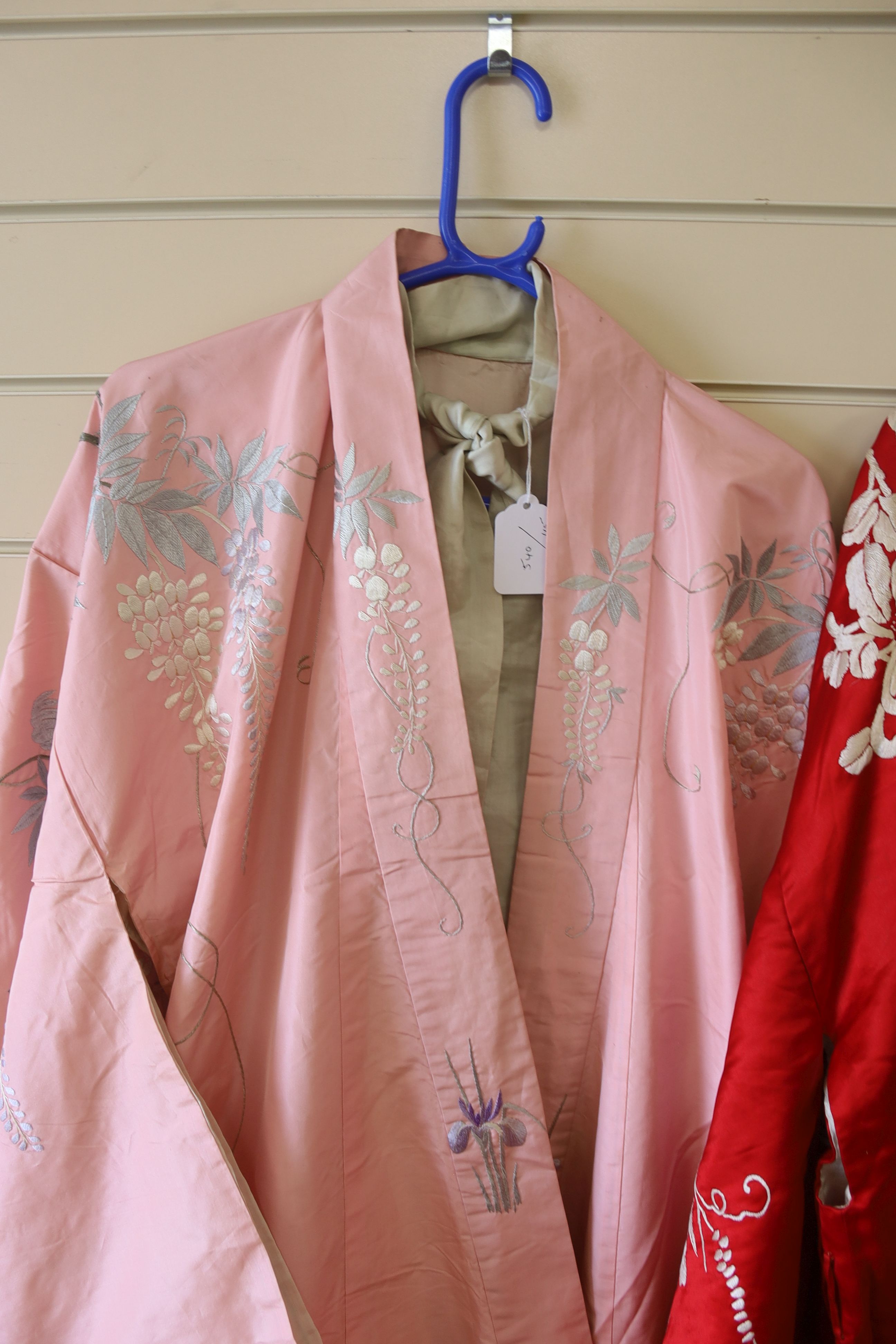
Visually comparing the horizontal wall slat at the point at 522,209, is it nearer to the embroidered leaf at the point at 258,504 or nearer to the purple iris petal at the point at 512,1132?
the embroidered leaf at the point at 258,504

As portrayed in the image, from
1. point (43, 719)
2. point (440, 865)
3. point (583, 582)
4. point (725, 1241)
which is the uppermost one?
point (583, 582)

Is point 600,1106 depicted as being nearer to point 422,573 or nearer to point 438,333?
point 422,573

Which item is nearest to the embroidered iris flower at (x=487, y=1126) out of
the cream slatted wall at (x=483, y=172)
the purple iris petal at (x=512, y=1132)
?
the purple iris petal at (x=512, y=1132)

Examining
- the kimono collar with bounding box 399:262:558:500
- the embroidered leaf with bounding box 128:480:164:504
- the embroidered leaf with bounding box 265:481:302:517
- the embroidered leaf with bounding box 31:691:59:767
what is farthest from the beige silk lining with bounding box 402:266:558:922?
the embroidered leaf with bounding box 31:691:59:767

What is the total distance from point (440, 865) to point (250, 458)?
348 millimetres

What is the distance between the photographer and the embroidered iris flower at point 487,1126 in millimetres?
562

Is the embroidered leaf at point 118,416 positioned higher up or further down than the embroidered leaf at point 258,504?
higher up

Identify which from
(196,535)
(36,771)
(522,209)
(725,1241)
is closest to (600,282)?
(522,209)

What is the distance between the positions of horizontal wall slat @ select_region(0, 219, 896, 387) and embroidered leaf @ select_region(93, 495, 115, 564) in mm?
201

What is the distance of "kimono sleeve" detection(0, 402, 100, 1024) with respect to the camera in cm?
60

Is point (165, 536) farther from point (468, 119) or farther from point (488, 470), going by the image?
point (468, 119)

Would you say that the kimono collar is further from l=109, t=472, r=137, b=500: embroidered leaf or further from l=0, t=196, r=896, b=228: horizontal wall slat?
l=109, t=472, r=137, b=500: embroidered leaf

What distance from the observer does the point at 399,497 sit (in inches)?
22.7

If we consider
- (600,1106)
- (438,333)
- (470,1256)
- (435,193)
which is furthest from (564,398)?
(470,1256)
